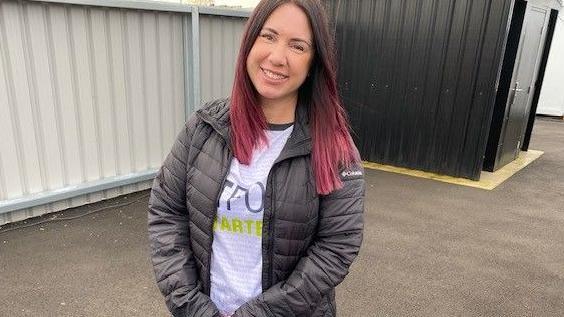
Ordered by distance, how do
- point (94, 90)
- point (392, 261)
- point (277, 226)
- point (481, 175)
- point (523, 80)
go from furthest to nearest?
point (523, 80)
point (481, 175)
point (94, 90)
point (392, 261)
point (277, 226)

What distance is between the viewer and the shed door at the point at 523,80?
6449mm

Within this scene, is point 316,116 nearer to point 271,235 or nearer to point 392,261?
point 271,235

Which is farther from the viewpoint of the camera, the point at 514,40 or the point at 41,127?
the point at 514,40

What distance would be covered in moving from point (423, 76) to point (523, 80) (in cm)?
181

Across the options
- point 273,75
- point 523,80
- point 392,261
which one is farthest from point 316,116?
point 523,80

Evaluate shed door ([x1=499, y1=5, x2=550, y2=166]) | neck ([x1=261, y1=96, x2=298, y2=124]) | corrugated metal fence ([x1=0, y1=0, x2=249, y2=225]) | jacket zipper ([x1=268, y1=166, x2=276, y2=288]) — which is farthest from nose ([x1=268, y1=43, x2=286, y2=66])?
shed door ([x1=499, y1=5, x2=550, y2=166])

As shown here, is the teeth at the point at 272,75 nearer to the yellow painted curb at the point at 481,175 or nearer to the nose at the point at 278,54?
the nose at the point at 278,54

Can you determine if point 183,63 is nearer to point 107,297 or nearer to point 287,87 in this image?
point 107,297

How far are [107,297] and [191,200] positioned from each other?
6.74 ft

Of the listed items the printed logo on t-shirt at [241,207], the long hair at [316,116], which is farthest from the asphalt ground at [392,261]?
the long hair at [316,116]

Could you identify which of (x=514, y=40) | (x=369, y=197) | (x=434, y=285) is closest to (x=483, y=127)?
(x=514, y=40)

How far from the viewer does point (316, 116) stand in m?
1.41

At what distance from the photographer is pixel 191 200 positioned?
1469mm

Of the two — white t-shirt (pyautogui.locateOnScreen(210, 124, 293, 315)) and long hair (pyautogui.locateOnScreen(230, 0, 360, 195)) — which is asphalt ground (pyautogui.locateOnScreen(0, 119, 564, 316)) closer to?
white t-shirt (pyautogui.locateOnScreen(210, 124, 293, 315))
